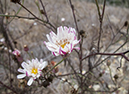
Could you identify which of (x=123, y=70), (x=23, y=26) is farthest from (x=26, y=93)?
(x=23, y=26)

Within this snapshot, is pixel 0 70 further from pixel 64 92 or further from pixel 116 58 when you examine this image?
pixel 116 58

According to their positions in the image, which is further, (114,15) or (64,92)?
(114,15)

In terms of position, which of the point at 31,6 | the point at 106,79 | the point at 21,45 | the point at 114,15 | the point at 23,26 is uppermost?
the point at 31,6

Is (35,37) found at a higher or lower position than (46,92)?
higher

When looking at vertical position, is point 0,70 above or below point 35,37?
below

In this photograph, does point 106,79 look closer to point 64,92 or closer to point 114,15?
point 64,92

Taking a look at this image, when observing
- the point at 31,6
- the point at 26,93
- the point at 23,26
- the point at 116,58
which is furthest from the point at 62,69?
the point at 31,6

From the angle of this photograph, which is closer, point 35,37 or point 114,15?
point 35,37

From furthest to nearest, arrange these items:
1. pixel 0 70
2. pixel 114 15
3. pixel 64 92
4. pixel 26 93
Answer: pixel 114 15 < pixel 0 70 < pixel 26 93 < pixel 64 92

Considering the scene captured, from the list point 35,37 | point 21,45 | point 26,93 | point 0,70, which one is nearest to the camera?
point 26,93
